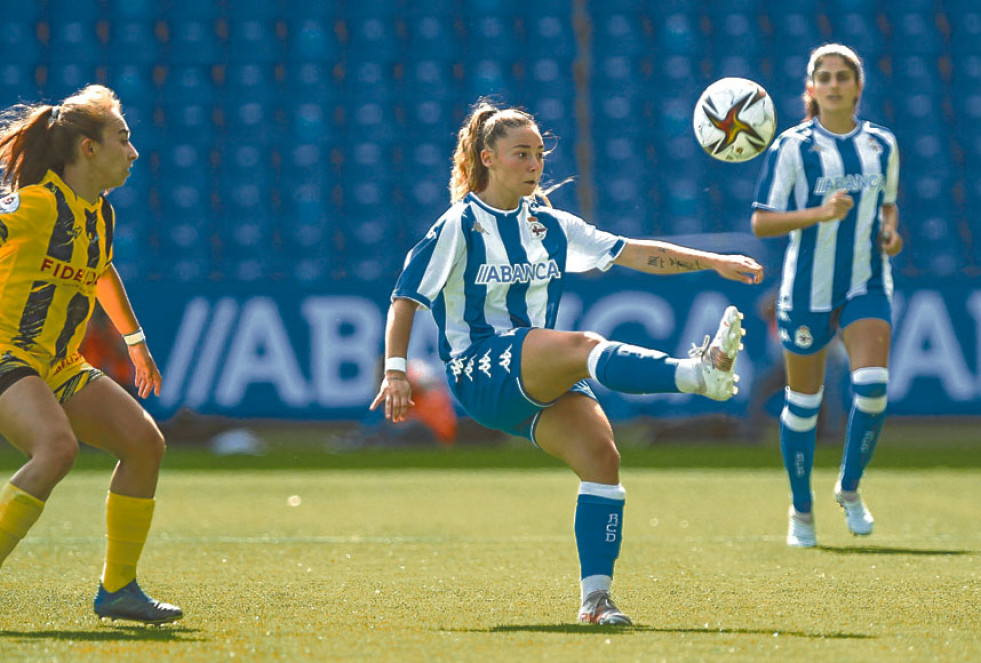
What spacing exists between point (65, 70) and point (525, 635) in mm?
12842

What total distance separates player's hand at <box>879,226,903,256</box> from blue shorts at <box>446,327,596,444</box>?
7.93 feet

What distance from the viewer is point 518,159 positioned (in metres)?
4.68

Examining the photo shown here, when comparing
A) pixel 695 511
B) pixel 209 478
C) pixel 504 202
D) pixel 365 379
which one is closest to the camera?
pixel 504 202

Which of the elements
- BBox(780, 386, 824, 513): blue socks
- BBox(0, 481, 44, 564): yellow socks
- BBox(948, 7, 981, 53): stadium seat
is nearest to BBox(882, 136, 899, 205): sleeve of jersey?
BBox(780, 386, 824, 513): blue socks

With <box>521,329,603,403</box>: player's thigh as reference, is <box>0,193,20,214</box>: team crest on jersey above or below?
above

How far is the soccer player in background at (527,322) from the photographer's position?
4.30 m

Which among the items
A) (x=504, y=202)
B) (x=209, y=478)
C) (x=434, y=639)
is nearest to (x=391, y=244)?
(x=209, y=478)

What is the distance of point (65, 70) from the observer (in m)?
15.5

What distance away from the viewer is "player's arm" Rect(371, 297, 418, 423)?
4234 mm

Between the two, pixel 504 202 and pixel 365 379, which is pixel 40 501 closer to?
pixel 504 202

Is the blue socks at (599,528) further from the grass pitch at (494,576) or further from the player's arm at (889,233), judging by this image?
the player's arm at (889,233)

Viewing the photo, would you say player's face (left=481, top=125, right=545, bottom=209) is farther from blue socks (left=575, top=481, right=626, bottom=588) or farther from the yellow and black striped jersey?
the yellow and black striped jersey

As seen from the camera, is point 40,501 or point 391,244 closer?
point 40,501

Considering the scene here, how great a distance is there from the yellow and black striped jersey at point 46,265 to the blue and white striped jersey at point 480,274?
38.1 inches
